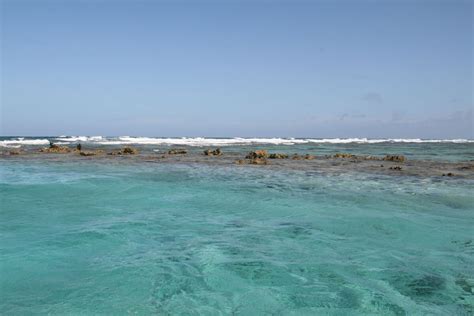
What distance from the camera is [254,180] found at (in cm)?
1620

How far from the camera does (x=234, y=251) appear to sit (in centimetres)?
691

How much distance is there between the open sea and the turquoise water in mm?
25

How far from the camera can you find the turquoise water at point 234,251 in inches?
196

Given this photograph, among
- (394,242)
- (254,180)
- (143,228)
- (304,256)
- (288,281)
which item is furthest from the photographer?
(254,180)

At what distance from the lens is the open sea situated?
4.98 metres

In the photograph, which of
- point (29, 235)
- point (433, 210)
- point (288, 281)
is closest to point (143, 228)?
point (29, 235)

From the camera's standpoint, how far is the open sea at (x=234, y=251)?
4980mm

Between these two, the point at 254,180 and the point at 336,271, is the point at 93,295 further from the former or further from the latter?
the point at 254,180

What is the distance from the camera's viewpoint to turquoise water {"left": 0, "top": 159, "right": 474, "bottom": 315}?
4984 mm

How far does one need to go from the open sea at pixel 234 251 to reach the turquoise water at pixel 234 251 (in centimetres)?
3

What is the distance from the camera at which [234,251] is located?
272 inches

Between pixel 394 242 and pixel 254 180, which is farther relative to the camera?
pixel 254 180

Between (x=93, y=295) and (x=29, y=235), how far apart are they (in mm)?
3541

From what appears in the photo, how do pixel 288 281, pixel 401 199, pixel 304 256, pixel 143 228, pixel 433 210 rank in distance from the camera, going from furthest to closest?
pixel 401 199, pixel 433 210, pixel 143 228, pixel 304 256, pixel 288 281
